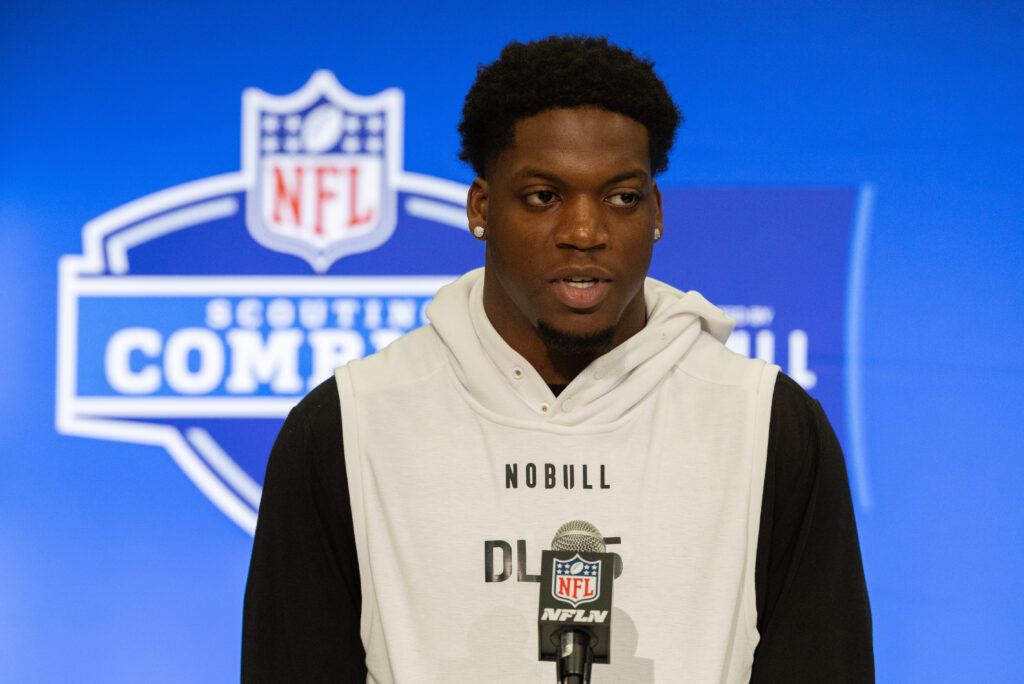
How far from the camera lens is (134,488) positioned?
9.60 feet

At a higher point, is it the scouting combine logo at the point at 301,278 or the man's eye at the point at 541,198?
the scouting combine logo at the point at 301,278

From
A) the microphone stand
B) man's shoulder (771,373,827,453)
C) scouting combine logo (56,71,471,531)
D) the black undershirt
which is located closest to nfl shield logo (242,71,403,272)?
scouting combine logo (56,71,471,531)

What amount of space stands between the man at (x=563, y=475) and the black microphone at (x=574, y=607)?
207mm

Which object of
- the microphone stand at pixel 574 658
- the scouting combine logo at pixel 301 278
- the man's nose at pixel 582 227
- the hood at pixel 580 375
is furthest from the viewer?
the scouting combine logo at pixel 301 278

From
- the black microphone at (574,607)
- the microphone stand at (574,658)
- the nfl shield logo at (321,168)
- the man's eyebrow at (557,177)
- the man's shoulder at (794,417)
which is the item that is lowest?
the microphone stand at (574,658)

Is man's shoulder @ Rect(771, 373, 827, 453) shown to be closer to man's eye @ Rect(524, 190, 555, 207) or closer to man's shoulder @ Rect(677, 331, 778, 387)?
man's shoulder @ Rect(677, 331, 778, 387)

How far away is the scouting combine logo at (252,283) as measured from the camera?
2.90 meters

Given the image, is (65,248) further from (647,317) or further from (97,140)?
(647,317)

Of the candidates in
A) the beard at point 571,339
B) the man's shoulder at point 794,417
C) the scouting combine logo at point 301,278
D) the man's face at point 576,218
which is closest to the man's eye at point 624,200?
the man's face at point 576,218

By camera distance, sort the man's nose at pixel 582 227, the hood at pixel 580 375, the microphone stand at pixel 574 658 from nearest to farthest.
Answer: the microphone stand at pixel 574 658
the man's nose at pixel 582 227
the hood at pixel 580 375

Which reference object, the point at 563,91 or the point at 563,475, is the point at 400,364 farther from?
the point at 563,91

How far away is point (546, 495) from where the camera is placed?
1.41 metres

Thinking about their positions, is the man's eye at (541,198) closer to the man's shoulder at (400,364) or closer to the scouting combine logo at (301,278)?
the man's shoulder at (400,364)

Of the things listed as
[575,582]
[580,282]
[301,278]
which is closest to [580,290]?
[580,282]
